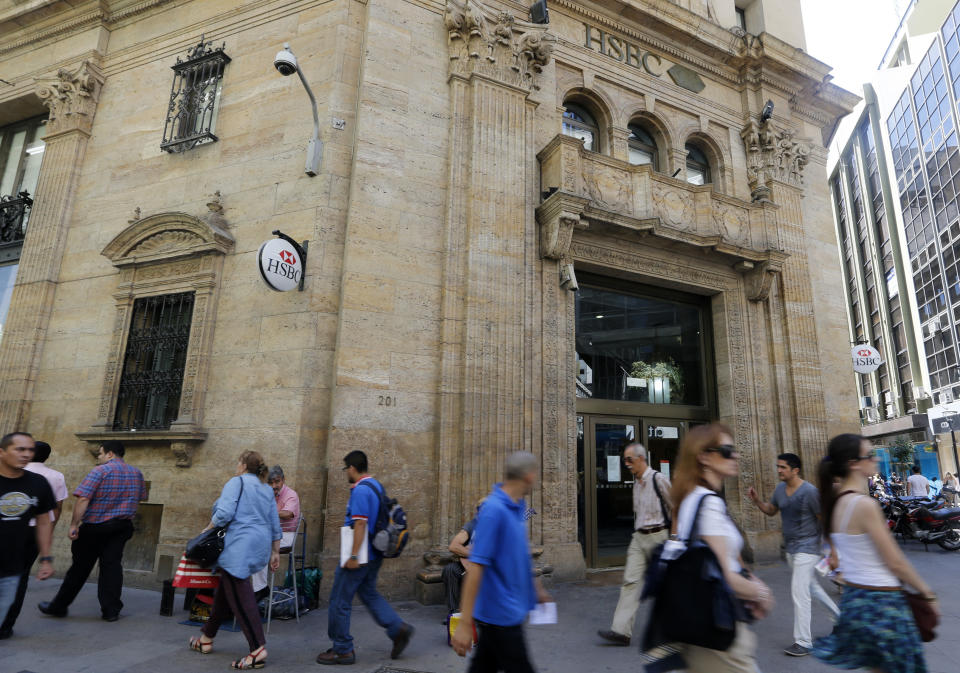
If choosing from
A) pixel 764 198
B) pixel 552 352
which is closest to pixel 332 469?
pixel 552 352

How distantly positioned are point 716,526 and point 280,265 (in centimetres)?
656

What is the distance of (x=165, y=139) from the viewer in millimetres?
9859

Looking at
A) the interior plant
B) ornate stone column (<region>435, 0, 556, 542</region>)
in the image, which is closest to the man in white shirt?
the interior plant

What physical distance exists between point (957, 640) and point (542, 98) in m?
9.37

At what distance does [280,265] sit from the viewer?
24.7ft

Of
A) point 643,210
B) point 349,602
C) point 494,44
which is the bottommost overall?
point 349,602

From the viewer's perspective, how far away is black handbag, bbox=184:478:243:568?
16.7 feet

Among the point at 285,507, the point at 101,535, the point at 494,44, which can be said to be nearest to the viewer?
the point at 101,535

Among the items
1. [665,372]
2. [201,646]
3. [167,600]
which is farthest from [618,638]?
[665,372]

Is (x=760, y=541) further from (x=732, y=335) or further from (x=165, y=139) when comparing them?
(x=165, y=139)

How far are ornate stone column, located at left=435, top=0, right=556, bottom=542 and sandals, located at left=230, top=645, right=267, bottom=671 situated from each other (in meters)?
3.03

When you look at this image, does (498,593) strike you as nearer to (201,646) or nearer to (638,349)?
(201,646)

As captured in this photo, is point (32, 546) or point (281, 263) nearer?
point (32, 546)

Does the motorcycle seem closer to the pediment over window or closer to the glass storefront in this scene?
the glass storefront
